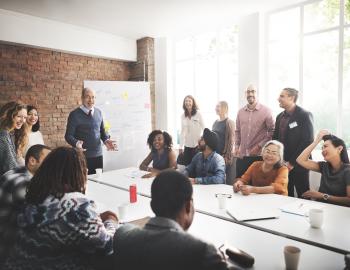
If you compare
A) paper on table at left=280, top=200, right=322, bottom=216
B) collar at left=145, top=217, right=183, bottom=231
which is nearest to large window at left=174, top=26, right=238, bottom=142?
paper on table at left=280, top=200, right=322, bottom=216

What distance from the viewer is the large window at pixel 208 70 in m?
5.48

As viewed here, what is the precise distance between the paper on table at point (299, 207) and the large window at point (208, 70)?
3.40 meters

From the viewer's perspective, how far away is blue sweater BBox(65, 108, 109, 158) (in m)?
3.97

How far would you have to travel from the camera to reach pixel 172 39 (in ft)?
20.8

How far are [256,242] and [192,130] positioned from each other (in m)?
3.39

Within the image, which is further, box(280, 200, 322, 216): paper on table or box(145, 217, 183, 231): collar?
box(280, 200, 322, 216): paper on table

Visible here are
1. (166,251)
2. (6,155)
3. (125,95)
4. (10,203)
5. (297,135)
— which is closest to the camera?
(166,251)

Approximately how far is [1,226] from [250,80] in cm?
434

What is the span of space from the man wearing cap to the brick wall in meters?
3.14

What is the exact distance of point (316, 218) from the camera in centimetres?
172

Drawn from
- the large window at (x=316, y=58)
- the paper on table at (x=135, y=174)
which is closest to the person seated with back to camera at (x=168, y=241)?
the paper on table at (x=135, y=174)

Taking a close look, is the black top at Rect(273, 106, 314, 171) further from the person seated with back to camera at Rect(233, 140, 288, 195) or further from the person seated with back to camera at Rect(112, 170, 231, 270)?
the person seated with back to camera at Rect(112, 170, 231, 270)

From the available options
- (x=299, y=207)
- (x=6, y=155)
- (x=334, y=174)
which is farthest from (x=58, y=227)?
(x=334, y=174)

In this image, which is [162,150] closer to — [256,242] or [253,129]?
[253,129]
